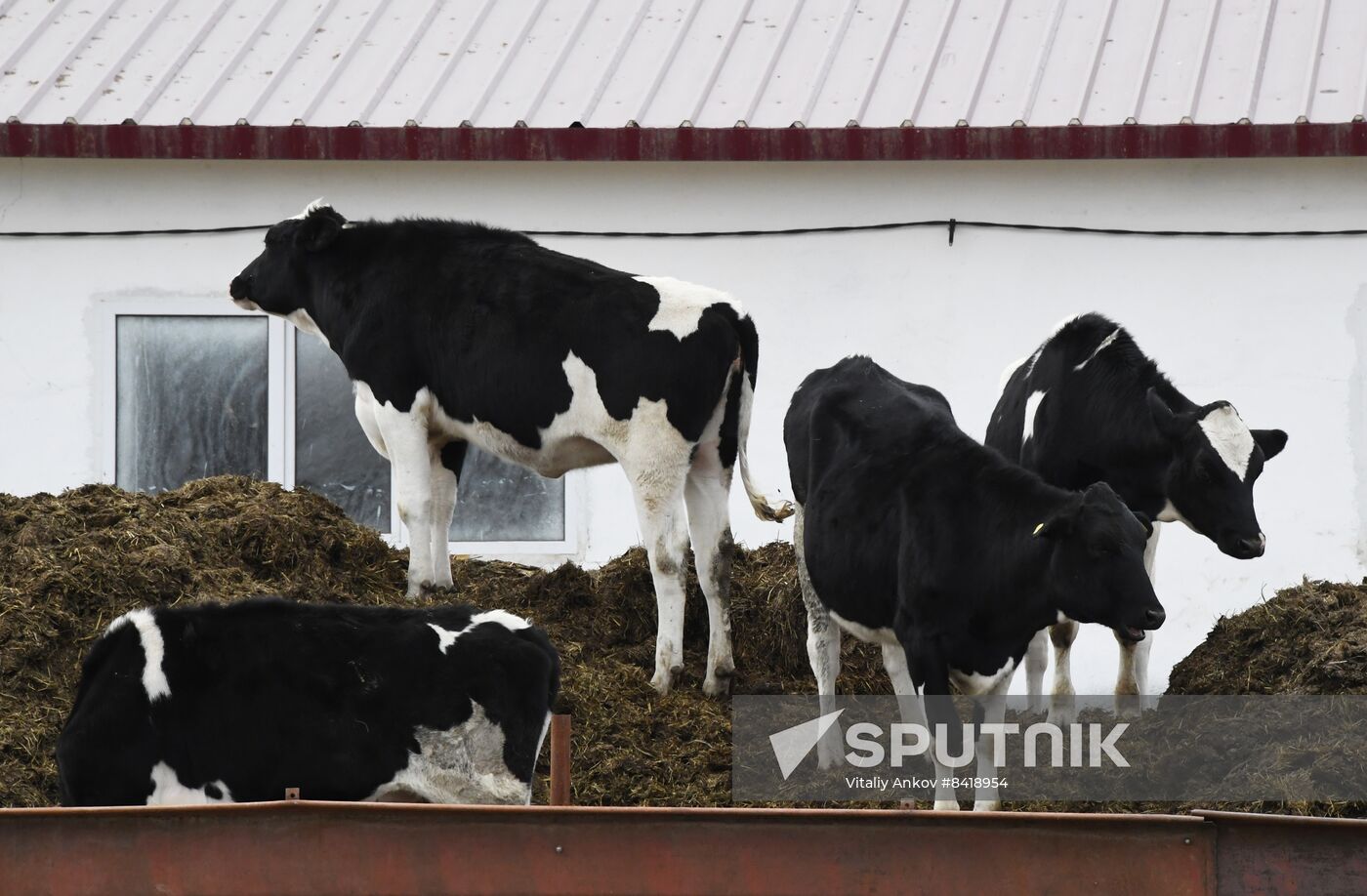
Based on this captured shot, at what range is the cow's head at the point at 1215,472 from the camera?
973cm

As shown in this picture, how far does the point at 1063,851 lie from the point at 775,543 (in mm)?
6316

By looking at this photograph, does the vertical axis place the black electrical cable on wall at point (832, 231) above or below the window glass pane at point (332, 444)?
above

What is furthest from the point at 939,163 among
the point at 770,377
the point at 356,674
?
the point at 356,674

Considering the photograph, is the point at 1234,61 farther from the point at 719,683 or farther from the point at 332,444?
the point at 332,444

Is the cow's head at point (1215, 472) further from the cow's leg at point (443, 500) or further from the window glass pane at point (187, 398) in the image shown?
the window glass pane at point (187, 398)

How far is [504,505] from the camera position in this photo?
1402cm

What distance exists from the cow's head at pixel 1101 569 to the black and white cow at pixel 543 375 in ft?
9.38

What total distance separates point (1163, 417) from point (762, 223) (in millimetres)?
4687

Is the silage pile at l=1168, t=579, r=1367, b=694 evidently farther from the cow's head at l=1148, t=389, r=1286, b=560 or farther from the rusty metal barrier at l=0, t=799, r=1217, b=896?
the rusty metal barrier at l=0, t=799, r=1217, b=896

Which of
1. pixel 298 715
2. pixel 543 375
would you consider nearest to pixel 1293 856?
pixel 298 715

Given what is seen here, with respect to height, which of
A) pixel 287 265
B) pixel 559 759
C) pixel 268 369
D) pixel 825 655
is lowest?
pixel 559 759

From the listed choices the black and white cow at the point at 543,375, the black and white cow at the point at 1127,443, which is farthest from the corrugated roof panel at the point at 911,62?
the black and white cow at the point at 543,375

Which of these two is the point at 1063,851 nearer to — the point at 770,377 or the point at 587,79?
the point at 770,377

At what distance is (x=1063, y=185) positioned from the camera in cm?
1381
